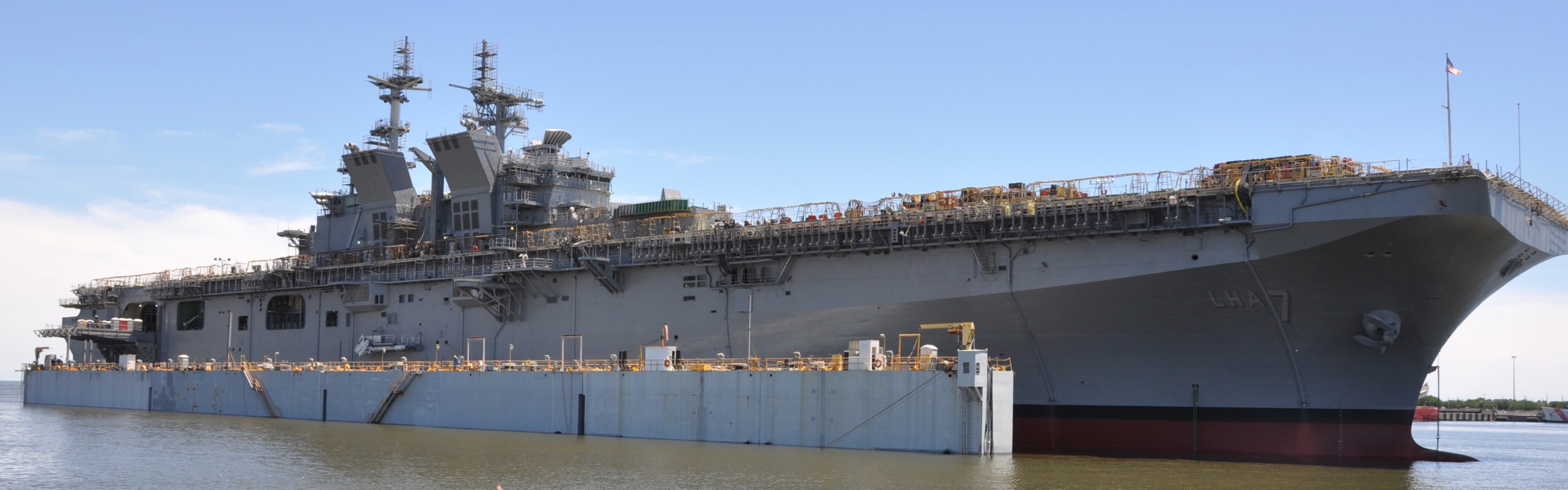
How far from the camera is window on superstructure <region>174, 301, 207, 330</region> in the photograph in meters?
56.6

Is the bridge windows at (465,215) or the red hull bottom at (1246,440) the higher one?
the bridge windows at (465,215)

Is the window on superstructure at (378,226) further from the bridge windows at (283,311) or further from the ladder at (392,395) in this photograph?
the ladder at (392,395)

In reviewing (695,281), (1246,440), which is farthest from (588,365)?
(1246,440)

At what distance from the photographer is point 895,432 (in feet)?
95.1

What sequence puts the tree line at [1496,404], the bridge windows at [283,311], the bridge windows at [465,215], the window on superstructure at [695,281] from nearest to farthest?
the window on superstructure at [695,281], the bridge windows at [465,215], the bridge windows at [283,311], the tree line at [1496,404]

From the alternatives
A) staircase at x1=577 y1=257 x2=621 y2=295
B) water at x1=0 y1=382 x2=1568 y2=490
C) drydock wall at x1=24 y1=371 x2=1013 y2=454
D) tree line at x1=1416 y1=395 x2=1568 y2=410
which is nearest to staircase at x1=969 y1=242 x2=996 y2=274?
drydock wall at x1=24 y1=371 x2=1013 y2=454

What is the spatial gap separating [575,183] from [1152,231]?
22.8 metres

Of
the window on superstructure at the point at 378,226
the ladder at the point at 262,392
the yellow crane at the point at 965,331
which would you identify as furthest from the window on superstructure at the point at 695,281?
the window on superstructure at the point at 378,226

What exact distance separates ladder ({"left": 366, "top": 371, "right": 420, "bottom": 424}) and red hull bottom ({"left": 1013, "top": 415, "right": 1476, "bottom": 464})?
18609mm

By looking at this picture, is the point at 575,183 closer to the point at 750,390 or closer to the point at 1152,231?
the point at 750,390

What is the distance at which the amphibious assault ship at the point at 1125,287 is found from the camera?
1106 inches

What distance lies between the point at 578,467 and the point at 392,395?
15.7 m

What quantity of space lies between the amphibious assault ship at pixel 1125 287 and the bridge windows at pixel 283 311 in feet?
39.8

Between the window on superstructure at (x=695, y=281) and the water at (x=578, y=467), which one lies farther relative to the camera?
the window on superstructure at (x=695, y=281)
